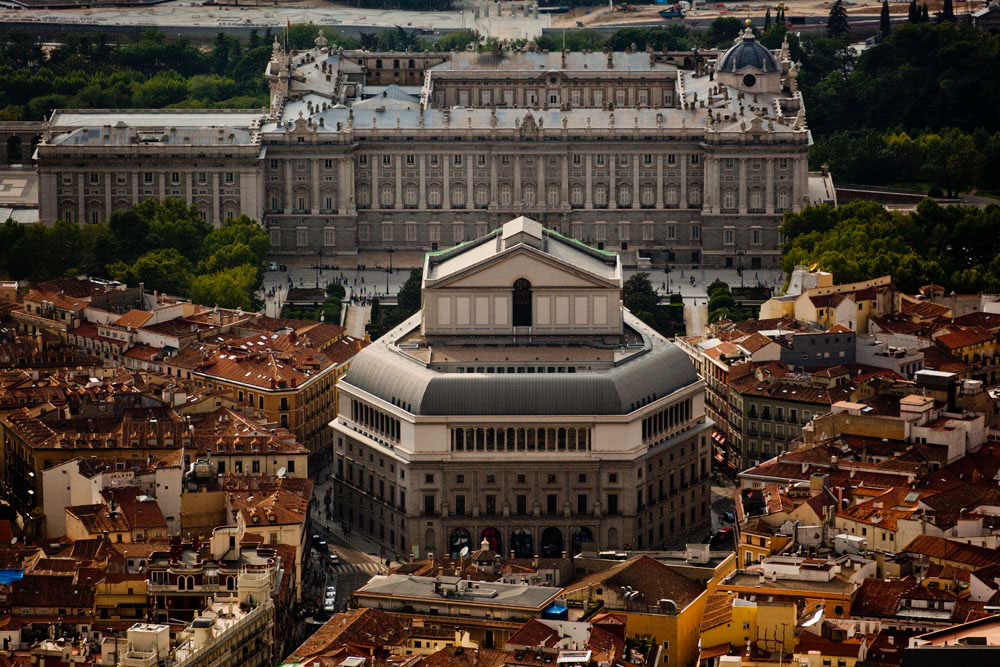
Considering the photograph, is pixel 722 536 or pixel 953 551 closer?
pixel 953 551

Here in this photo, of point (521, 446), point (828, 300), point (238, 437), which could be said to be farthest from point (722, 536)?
point (828, 300)

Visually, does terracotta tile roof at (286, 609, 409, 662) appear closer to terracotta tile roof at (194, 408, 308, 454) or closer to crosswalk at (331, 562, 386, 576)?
crosswalk at (331, 562, 386, 576)

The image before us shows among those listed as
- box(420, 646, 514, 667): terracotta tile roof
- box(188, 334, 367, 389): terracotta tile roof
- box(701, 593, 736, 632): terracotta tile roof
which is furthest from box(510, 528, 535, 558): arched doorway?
box(420, 646, 514, 667): terracotta tile roof

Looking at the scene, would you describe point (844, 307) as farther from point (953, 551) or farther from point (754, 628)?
point (754, 628)

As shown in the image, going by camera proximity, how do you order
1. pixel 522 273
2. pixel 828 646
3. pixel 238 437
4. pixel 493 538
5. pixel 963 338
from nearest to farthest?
1. pixel 828 646
2. pixel 493 538
3. pixel 238 437
4. pixel 522 273
5. pixel 963 338

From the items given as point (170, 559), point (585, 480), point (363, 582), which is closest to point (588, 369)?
point (585, 480)

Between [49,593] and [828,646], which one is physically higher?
[828,646]

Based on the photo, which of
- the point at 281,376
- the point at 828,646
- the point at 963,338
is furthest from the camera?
the point at 963,338
